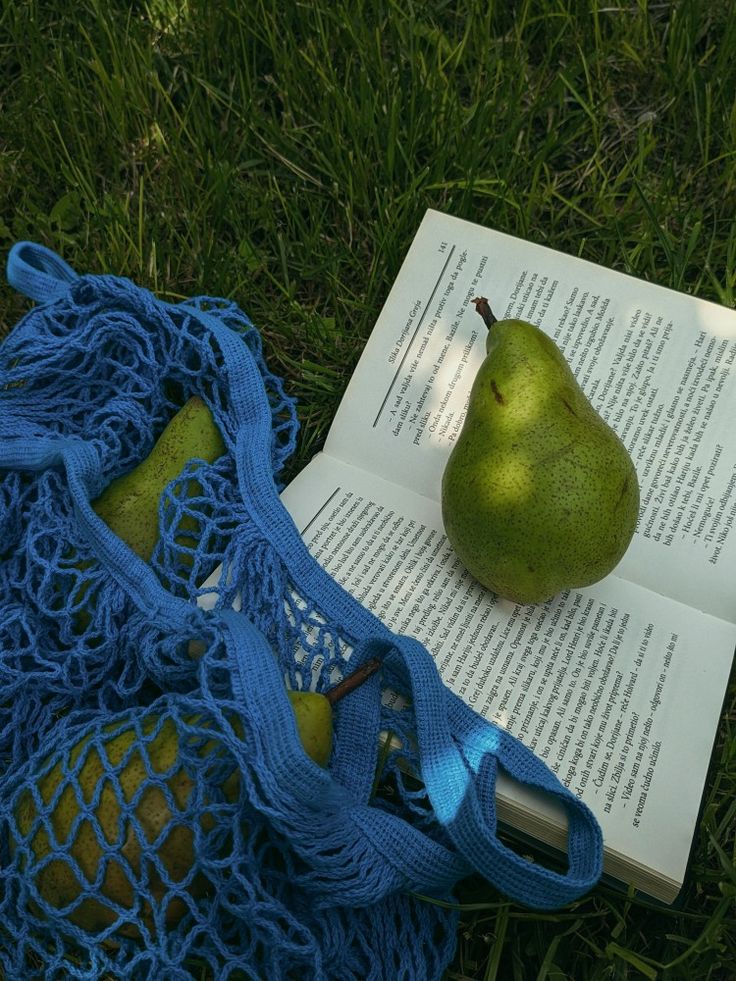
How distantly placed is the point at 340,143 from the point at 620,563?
924 mm

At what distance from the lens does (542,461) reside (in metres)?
1.19

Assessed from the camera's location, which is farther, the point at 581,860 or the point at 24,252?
the point at 24,252

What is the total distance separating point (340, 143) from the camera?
1766 millimetres

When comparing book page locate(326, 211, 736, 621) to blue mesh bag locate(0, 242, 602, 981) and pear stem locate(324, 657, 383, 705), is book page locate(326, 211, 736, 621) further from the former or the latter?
pear stem locate(324, 657, 383, 705)

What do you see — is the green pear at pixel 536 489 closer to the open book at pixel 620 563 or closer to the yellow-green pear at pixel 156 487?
the open book at pixel 620 563

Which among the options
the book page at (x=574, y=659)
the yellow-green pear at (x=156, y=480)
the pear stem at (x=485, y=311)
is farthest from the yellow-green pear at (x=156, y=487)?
the pear stem at (x=485, y=311)

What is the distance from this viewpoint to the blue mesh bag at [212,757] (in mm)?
1050

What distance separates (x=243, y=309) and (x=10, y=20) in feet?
2.76

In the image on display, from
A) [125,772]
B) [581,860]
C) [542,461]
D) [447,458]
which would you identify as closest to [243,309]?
[447,458]

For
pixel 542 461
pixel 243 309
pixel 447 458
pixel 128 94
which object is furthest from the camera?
pixel 128 94

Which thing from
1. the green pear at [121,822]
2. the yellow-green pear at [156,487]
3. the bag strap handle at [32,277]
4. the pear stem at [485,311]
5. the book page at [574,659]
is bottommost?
the book page at [574,659]

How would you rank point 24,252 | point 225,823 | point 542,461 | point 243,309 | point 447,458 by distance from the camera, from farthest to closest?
point 243,309 < point 24,252 < point 447,458 < point 542,461 < point 225,823

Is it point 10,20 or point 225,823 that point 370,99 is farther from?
point 225,823

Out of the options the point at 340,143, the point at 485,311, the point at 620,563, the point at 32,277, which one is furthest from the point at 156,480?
the point at 340,143
